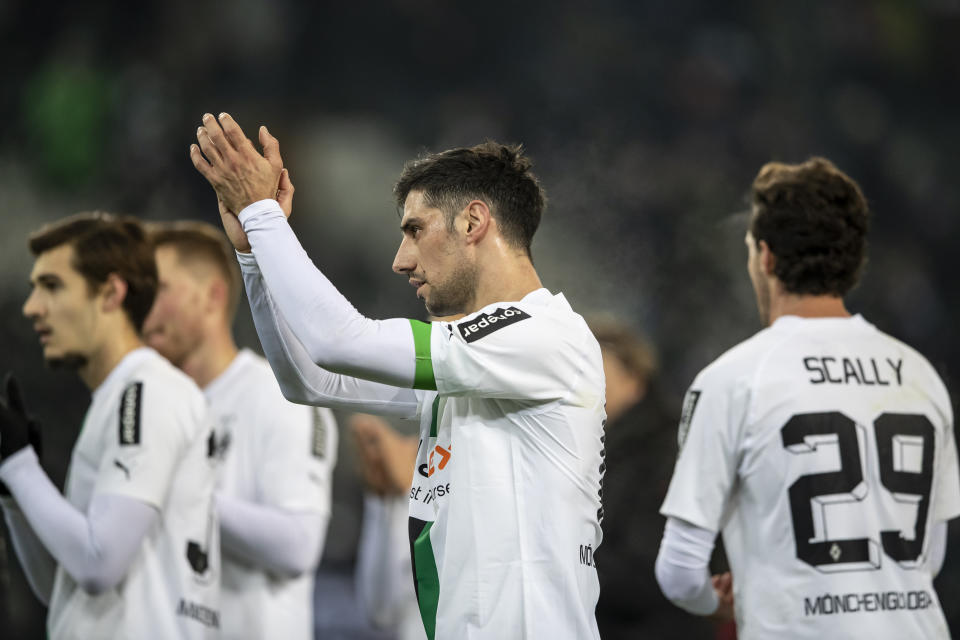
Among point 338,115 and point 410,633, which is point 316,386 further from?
point 338,115

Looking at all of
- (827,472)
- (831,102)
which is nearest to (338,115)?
(831,102)

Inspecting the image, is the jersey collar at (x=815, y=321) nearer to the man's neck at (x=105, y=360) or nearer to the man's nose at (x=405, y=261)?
the man's nose at (x=405, y=261)

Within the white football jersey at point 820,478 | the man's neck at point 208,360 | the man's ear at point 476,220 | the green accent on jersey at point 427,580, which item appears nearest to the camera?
the green accent on jersey at point 427,580

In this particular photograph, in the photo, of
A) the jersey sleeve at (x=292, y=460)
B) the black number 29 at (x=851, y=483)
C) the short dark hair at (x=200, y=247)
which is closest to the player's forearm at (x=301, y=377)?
the black number 29 at (x=851, y=483)

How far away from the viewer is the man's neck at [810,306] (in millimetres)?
3066

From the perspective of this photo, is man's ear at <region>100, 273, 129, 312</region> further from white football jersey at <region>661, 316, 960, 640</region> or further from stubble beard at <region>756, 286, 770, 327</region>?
stubble beard at <region>756, 286, 770, 327</region>

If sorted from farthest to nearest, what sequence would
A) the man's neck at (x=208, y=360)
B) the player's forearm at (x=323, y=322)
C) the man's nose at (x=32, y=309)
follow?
the man's neck at (x=208, y=360)
the man's nose at (x=32, y=309)
the player's forearm at (x=323, y=322)

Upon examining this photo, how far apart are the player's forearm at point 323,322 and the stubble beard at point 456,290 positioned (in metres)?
0.26

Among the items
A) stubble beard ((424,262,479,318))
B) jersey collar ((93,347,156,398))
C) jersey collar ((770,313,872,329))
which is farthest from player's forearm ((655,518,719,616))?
jersey collar ((93,347,156,398))

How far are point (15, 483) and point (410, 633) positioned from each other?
2773mm

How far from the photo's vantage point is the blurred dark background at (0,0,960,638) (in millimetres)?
→ 8930

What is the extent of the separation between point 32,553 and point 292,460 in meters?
0.96

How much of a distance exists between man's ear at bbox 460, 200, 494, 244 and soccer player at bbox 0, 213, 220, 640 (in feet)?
4.41

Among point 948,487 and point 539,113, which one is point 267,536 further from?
point 539,113
